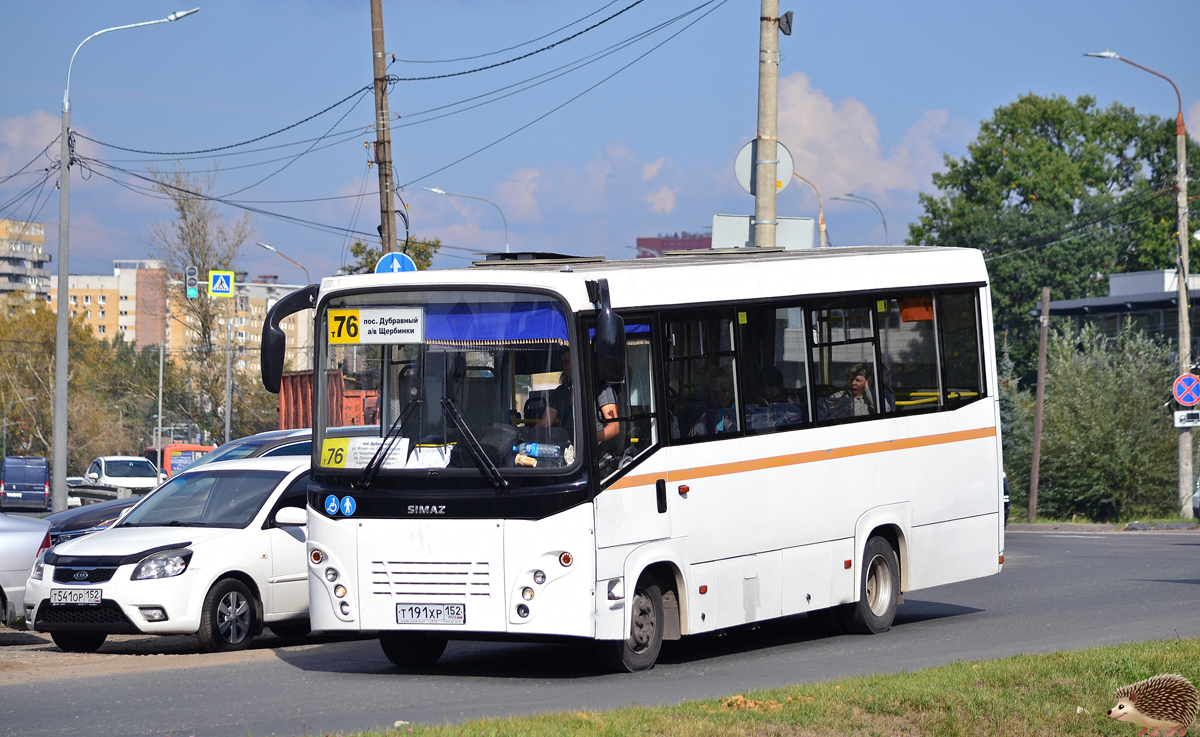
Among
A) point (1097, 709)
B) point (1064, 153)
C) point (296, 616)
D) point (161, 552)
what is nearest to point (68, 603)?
point (161, 552)

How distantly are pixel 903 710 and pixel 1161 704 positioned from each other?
173 cm

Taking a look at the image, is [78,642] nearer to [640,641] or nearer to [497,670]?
[497,670]

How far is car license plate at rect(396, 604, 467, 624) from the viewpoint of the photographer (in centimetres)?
974

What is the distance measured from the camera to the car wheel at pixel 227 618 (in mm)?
12062

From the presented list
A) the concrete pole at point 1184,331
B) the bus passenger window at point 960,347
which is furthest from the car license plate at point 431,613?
the concrete pole at point 1184,331

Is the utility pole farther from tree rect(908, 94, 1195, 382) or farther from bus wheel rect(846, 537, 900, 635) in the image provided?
tree rect(908, 94, 1195, 382)

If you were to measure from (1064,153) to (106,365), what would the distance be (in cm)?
Answer: 5566

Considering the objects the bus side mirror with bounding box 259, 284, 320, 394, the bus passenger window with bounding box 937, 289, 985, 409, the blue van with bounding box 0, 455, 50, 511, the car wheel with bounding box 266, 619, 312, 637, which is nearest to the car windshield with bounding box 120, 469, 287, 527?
the car wheel with bounding box 266, 619, 312, 637

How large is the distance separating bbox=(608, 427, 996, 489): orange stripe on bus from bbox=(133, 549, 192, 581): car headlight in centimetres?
429

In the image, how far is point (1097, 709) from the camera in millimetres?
7934

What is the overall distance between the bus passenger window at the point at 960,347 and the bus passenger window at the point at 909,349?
0.60 feet

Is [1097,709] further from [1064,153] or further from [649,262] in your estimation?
[1064,153]

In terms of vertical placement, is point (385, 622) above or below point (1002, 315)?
below

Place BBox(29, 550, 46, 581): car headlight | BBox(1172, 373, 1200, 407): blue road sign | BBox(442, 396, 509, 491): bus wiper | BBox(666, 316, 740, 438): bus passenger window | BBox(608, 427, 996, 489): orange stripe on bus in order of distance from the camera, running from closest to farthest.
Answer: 1. BBox(442, 396, 509, 491): bus wiper
2. BBox(608, 427, 996, 489): orange stripe on bus
3. BBox(666, 316, 740, 438): bus passenger window
4. BBox(29, 550, 46, 581): car headlight
5. BBox(1172, 373, 1200, 407): blue road sign
